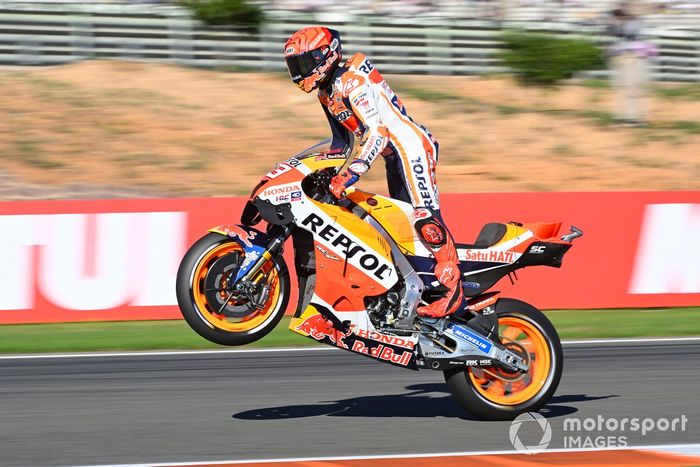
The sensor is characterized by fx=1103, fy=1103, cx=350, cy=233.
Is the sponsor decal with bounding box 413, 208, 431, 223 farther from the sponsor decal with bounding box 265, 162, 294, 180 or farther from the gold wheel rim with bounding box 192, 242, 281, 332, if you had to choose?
the gold wheel rim with bounding box 192, 242, 281, 332

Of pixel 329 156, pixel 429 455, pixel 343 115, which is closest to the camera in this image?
pixel 429 455

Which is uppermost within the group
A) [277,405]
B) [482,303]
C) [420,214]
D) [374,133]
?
[374,133]

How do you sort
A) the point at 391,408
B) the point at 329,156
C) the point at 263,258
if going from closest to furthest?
the point at 263,258
the point at 329,156
the point at 391,408

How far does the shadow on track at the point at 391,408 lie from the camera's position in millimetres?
7003

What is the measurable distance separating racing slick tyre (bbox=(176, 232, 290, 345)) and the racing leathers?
658 millimetres

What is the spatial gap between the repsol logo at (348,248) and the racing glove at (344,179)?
0.21 m

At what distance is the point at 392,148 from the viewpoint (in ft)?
22.5

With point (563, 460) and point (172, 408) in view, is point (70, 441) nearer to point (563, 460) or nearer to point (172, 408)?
point (172, 408)

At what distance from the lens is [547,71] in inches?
827

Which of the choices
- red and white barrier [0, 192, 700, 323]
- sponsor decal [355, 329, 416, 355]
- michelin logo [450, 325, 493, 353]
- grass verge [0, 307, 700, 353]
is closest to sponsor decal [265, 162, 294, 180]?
sponsor decal [355, 329, 416, 355]

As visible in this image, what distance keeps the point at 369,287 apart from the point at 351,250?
247 mm

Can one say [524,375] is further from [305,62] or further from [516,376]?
[305,62]

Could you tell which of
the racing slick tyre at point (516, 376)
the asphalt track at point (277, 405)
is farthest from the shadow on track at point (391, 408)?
the racing slick tyre at point (516, 376)

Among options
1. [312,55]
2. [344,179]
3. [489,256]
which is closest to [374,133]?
[344,179]
